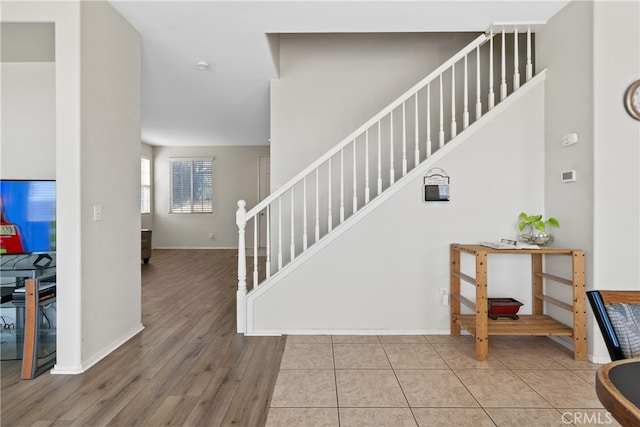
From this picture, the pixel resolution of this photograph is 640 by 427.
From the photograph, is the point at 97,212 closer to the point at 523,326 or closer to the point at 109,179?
the point at 109,179

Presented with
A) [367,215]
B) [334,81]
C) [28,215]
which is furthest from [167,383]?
[334,81]

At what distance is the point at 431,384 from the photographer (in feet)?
7.34

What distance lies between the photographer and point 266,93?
4.81 m

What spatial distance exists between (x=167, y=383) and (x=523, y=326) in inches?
105

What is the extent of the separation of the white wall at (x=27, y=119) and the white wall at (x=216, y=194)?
5934 millimetres

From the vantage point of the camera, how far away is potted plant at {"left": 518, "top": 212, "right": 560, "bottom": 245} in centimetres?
285

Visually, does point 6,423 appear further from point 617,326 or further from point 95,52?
point 617,326

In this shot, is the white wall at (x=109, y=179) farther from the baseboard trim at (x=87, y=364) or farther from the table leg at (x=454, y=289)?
the table leg at (x=454, y=289)

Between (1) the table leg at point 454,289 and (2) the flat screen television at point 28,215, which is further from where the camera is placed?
(1) the table leg at point 454,289

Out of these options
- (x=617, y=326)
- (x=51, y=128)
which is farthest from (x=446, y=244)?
(x=51, y=128)

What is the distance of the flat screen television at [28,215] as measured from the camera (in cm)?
259

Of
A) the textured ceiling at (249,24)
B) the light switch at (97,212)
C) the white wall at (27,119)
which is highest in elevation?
the textured ceiling at (249,24)

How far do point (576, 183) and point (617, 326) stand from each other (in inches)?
76.2

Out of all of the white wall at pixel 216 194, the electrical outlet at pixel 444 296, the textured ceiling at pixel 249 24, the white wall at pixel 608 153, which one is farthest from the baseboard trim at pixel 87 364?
the white wall at pixel 216 194
